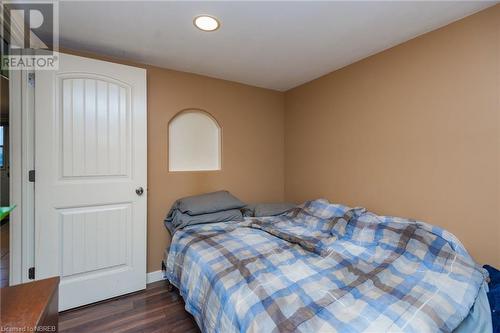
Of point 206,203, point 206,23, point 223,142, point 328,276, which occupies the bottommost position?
point 328,276

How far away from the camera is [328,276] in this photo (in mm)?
1350

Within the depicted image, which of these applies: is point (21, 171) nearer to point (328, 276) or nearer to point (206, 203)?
point (206, 203)

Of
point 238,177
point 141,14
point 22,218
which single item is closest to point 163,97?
point 141,14

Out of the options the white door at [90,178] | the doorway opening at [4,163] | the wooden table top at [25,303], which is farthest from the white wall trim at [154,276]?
the wooden table top at [25,303]

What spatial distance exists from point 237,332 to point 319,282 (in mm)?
491

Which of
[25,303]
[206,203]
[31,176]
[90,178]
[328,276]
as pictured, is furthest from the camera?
[206,203]

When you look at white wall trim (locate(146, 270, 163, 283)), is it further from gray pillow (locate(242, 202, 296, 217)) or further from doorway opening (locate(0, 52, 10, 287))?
doorway opening (locate(0, 52, 10, 287))

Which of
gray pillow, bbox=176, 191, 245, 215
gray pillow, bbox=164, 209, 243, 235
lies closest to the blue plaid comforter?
gray pillow, bbox=164, 209, 243, 235

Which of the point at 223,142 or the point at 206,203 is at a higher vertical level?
the point at 223,142

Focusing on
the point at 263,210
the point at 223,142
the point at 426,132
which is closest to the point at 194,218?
the point at 263,210

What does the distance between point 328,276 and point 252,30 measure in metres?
1.76

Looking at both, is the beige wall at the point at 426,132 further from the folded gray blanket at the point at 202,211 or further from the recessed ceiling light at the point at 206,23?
the recessed ceiling light at the point at 206,23

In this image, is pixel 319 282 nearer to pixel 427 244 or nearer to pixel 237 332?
pixel 237 332

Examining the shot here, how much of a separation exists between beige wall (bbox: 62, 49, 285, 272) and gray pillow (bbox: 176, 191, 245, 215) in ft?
0.67
